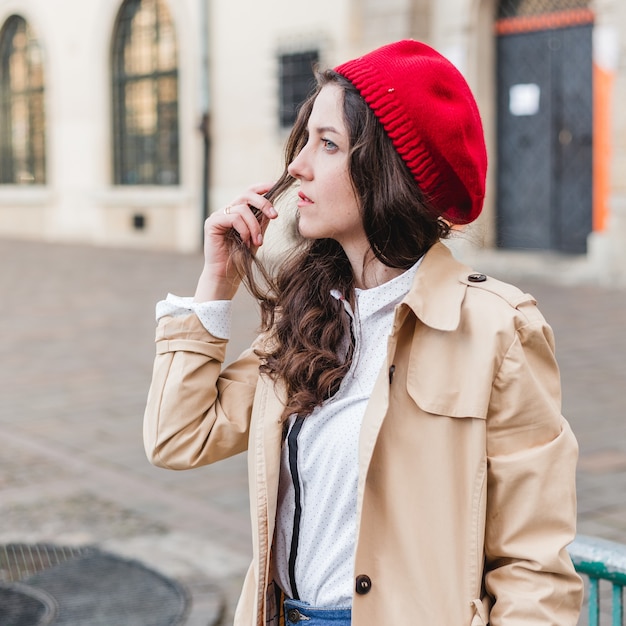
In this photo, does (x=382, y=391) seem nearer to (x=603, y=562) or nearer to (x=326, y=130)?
(x=326, y=130)

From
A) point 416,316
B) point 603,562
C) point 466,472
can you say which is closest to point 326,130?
point 416,316

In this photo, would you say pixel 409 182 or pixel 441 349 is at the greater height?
pixel 409 182

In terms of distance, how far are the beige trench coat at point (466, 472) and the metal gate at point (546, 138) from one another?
36.7 feet

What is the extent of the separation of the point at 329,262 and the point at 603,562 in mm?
741

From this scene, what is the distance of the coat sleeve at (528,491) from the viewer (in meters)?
1.68

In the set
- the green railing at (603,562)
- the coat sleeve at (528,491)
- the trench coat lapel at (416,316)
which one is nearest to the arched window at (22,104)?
the green railing at (603,562)

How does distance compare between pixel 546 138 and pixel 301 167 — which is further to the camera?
pixel 546 138

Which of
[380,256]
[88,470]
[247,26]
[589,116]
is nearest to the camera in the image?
[380,256]

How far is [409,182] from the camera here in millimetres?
1826

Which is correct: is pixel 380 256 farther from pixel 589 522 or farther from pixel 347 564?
pixel 589 522

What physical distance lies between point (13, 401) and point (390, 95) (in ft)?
19.2

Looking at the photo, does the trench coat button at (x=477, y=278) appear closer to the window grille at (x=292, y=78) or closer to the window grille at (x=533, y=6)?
the window grille at (x=533, y=6)

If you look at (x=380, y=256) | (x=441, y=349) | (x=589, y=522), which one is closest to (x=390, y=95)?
(x=380, y=256)

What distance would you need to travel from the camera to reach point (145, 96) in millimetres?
19141
